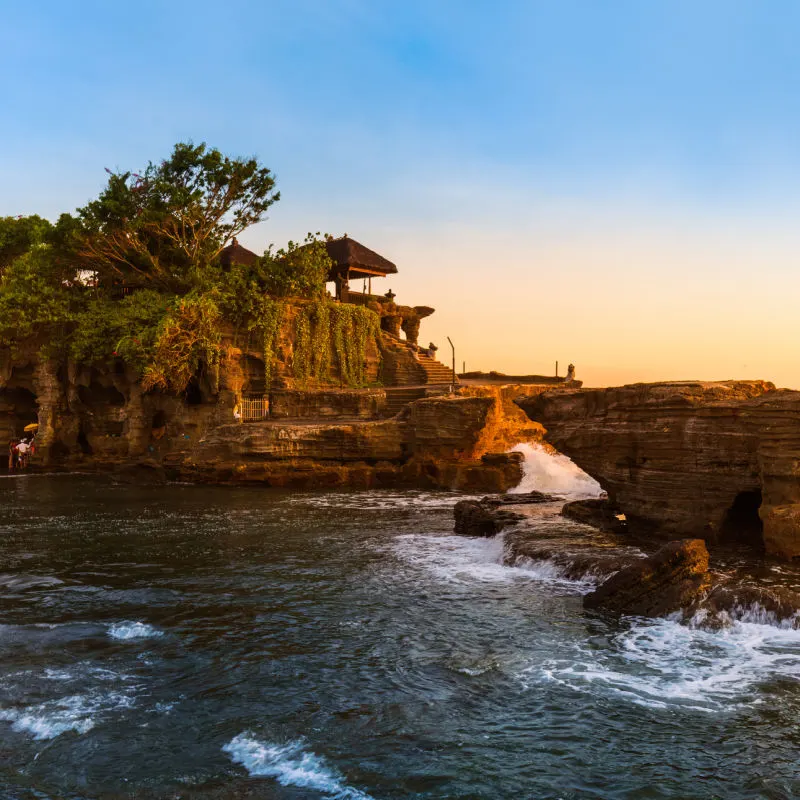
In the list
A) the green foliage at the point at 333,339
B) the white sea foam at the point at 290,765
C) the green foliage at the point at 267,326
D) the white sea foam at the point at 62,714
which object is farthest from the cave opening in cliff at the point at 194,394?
the white sea foam at the point at 290,765

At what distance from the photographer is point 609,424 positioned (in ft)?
54.4

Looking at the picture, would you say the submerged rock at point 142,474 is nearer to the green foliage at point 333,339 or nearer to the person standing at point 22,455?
the person standing at point 22,455

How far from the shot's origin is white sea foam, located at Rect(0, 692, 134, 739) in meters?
7.04

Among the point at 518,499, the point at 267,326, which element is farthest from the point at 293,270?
the point at 518,499

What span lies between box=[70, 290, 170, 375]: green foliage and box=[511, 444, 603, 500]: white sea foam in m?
17.7

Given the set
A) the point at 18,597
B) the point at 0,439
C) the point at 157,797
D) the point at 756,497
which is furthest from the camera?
the point at 0,439

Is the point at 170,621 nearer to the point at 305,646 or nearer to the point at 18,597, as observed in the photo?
the point at 305,646

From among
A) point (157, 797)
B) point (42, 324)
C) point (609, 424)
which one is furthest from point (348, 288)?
point (157, 797)

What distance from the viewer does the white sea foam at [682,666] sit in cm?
793

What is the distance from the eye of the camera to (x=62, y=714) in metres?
7.38

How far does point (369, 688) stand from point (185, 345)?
89.7 feet

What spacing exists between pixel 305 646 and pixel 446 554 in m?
6.46

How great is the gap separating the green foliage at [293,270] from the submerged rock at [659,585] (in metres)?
28.4

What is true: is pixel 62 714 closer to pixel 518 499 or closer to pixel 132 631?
pixel 132 631
